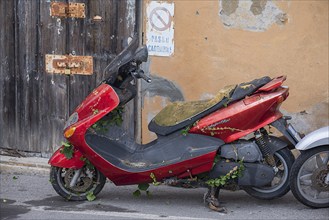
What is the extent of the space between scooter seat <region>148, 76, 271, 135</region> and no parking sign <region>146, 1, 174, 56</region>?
1320 mm

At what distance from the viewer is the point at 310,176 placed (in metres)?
6.70

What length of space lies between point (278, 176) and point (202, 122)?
872 millimetres

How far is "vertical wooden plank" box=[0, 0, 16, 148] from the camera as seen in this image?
8.41 m

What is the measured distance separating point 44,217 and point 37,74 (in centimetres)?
225

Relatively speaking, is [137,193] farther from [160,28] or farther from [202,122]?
[160,28]

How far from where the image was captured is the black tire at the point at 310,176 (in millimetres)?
6652

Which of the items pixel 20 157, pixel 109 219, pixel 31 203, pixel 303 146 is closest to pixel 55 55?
pixel 20 157

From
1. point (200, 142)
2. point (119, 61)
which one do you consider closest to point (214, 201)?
point (200, 142)

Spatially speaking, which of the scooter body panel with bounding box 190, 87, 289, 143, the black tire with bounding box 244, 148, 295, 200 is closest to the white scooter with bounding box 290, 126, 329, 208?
the black tire with bounding box 244, 148, 295, 200

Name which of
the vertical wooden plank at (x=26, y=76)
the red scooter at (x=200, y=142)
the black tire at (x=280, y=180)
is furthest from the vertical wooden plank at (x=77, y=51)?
the black tire at (x=280, y=180)

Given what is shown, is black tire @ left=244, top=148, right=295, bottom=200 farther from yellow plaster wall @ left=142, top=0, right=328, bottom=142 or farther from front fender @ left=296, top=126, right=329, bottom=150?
yellow plaster wall @ left=142, top=0, right=328, bottom=142

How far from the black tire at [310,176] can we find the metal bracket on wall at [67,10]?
303cm

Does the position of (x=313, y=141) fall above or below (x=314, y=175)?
above

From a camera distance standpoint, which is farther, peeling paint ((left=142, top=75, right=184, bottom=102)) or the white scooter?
peeling paint ((left=142, top=75, right=184, bottom=102))
